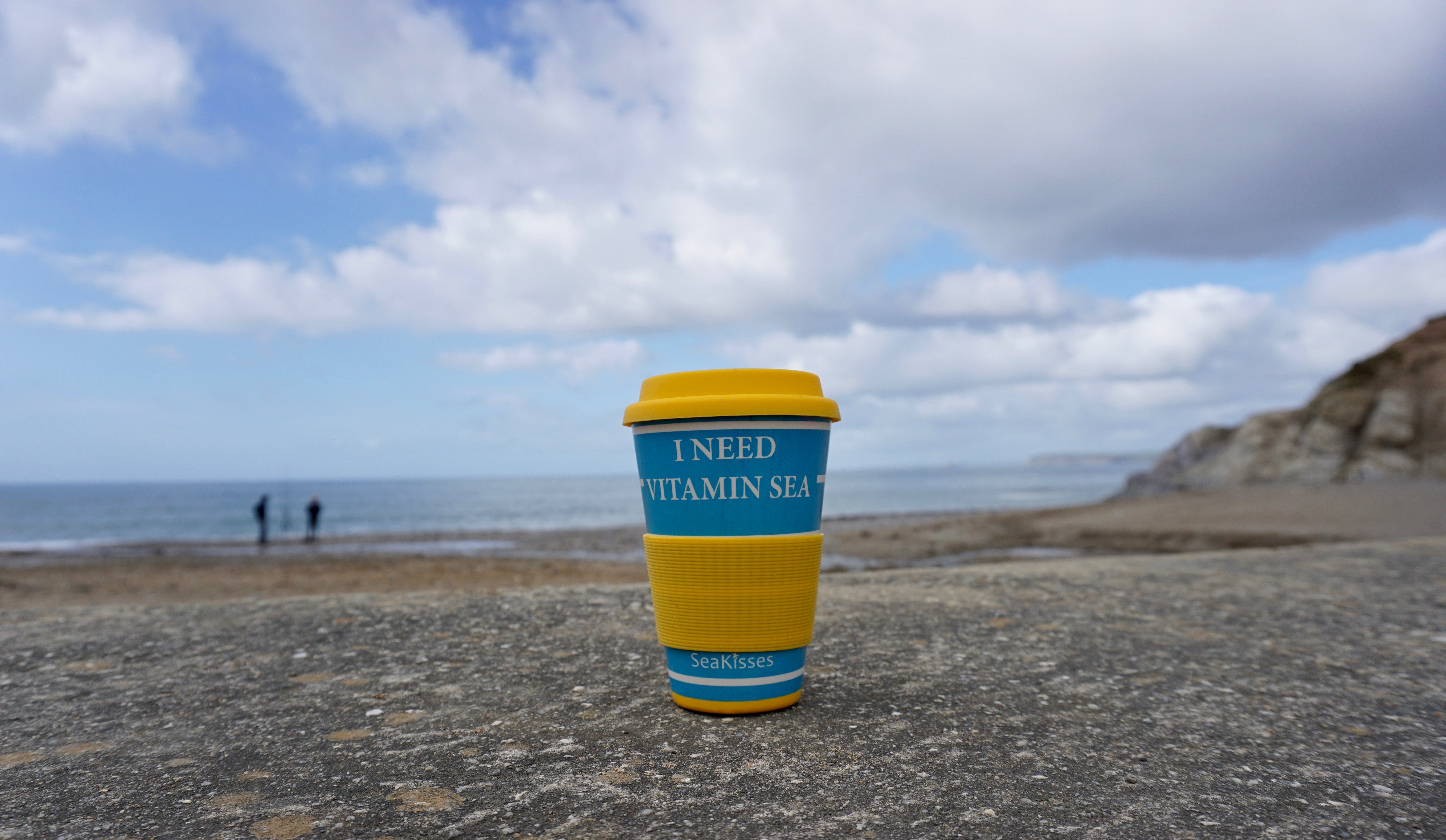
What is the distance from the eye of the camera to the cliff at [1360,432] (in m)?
23.6

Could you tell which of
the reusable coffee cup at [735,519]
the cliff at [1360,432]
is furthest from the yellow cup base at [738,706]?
the cliff at [1360,432]

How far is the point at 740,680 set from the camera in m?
2.94

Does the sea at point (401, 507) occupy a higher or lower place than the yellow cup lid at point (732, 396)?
lower

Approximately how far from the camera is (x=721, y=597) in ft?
9.37

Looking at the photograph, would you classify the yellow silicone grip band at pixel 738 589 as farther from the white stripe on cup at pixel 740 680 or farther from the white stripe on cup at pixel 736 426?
the white stripe on cup at pixel 736 426

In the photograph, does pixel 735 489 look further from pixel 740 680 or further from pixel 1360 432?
pixel 1360 432

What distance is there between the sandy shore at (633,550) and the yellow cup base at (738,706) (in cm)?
773

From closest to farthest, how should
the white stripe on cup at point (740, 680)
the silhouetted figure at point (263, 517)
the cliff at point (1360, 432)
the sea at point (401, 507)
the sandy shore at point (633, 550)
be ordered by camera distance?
1. the white stripe on cup at point (740, 680)
2. the sandy shore at point (633, 550)
3. the silhouetted figure at point (263, 517)
4. the cliff at point (1360, 432)
5. the sea at point (401, 507)

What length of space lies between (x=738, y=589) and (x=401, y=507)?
59.5m

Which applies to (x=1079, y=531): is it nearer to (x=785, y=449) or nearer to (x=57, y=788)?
(x=785, y=449)

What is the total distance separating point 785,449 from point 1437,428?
98.4ft

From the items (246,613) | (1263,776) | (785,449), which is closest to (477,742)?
(785,449)

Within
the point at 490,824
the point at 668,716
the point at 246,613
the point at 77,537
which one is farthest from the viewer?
the point at 77,537

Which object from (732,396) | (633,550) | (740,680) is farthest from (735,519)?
(633,550)
